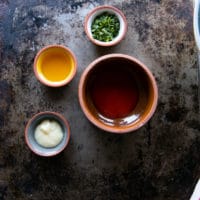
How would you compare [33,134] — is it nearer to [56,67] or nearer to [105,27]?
[56,67]

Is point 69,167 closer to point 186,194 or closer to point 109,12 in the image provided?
point 186,194

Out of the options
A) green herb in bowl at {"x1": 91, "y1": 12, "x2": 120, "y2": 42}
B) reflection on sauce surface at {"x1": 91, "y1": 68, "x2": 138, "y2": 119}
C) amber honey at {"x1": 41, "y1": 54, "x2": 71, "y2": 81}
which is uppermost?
green herb in bowl at {"x1": 91, "y1": 12, "x2": 120, "y2": 42}

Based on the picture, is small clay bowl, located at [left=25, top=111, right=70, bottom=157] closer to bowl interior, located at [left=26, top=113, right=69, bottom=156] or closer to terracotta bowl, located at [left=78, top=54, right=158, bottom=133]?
bowl interior, located at [left=26, top=113, right=69, bottom=156]

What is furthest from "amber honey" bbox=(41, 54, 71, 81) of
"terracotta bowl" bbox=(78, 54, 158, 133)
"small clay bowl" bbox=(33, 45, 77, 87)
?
"terracotta bowl" bbox=(78, 54, 158, 133)

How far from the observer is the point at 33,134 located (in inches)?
61.1

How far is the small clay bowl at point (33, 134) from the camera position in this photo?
153 centimetres

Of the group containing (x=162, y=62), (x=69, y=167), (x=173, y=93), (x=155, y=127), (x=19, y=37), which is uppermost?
(x=19, y=37)

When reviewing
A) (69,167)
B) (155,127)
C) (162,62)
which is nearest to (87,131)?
(69,167)

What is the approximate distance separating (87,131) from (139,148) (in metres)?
0.21

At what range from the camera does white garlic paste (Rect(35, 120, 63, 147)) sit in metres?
1.54

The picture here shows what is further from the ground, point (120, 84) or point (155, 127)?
point (120, 84)

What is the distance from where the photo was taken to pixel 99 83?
154cm

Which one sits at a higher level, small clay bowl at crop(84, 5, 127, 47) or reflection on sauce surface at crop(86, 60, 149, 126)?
small clay bowl at crop(84, 5, 127, 47)

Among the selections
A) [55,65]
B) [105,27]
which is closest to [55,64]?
[55,65]
